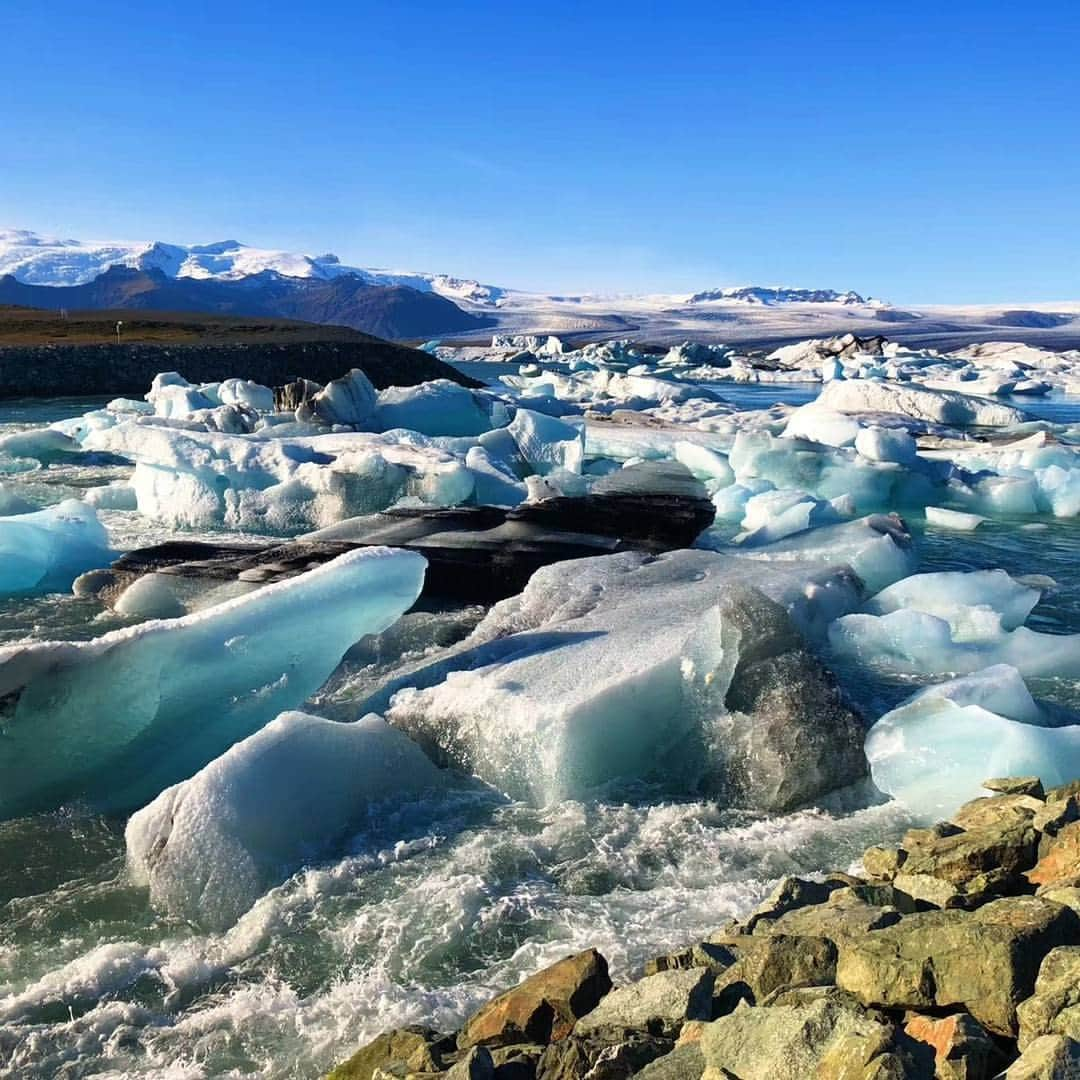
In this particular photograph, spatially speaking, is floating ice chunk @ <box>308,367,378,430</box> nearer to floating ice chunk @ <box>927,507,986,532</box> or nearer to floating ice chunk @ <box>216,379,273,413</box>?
floating ice chunk @ <box>216,379,273,413</box>

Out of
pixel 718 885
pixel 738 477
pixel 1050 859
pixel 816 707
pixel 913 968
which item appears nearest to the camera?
pixel 913 968

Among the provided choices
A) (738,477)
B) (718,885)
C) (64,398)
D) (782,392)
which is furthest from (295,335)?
(718,885)

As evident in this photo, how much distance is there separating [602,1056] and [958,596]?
5004mm

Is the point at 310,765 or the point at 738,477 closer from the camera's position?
the point at 310,765

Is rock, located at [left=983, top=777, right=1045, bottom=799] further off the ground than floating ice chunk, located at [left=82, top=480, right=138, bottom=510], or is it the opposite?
floating ice chunk, located at [left=82, top=480, right=138, bottom=510]

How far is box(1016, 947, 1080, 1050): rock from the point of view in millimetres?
1953

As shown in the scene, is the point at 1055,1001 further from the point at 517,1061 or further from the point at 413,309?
the point at 413,309

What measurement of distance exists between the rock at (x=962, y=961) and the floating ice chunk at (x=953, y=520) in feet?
29.0

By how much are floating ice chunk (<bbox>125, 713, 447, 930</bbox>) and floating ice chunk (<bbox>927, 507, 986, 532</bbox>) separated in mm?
8106

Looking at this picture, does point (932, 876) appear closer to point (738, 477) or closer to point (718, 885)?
point (718, 885)

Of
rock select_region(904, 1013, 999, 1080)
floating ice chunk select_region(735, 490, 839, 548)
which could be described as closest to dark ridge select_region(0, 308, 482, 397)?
floating ice chunk select_region(735, 490, 839, 548)

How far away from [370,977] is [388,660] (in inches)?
114

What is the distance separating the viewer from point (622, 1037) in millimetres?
2275

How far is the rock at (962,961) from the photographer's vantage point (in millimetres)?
2166
